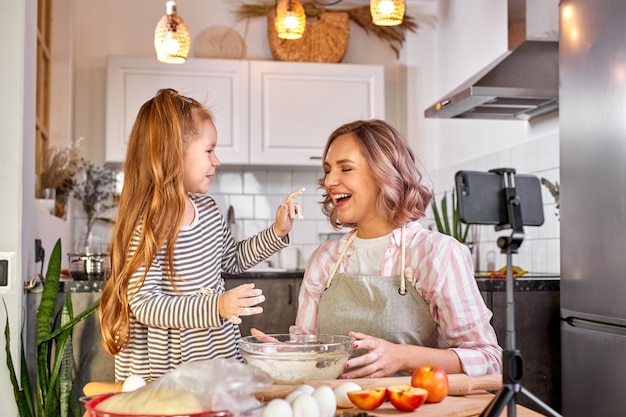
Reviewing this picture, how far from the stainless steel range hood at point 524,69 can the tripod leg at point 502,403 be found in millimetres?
2584

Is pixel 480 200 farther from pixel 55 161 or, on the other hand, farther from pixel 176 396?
pixel 55 161

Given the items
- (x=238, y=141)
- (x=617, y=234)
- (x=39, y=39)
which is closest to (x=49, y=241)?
(x=39, y=39)

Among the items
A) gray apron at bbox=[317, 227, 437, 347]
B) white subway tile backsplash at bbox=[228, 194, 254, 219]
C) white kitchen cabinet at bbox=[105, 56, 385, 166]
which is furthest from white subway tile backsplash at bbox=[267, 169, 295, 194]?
gray apron at bbox=[317, 227, 437, 347]

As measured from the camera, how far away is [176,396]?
0.97m

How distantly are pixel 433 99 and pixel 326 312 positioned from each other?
387cm

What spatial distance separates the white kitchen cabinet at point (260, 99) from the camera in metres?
5.06

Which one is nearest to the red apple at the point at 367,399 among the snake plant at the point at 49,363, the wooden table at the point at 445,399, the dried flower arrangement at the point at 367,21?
the wooden table at the point at 445,399

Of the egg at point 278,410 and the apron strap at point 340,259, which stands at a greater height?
the apron strap at point 340,259

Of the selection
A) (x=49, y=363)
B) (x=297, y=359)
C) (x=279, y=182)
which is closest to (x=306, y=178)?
(x=279, y=182)

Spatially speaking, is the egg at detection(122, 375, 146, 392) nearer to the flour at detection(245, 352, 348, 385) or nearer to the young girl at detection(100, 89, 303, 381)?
the flour at detection(245, 352, 348, 385)

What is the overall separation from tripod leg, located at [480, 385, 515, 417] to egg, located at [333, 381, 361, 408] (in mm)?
215

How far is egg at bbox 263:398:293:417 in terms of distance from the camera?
3.24ft

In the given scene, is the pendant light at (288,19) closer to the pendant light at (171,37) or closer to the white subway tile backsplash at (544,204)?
the pendant light at (171,37)

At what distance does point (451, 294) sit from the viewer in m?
1.76
